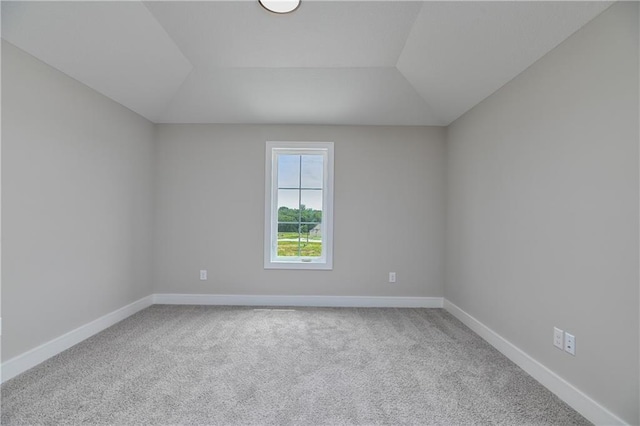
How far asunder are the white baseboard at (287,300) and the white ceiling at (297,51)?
2103 mm

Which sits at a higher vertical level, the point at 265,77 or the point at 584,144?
the point at 265,77

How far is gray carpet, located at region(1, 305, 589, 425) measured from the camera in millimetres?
1661

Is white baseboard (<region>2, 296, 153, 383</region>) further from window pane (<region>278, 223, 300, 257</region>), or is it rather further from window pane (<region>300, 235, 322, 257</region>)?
window pane (<region>300, 235, 322, 257</region>)

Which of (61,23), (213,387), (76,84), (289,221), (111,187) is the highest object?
(61,23)

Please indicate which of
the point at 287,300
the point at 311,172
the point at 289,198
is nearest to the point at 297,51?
the point at 311,172

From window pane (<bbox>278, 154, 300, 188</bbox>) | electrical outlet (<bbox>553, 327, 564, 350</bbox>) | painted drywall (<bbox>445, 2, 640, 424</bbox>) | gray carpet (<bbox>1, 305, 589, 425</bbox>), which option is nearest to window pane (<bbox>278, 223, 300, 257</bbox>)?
window pane (<bbox>278, 154, 300, 188</bbox>)

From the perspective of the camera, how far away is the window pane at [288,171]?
150 inches

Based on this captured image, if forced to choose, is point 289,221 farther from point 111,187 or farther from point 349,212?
point 111,187

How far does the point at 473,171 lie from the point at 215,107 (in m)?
2.76

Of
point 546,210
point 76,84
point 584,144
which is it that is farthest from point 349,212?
point 76,84

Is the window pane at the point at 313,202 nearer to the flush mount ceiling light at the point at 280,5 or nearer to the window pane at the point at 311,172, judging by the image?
the window pane at the point at 311,172

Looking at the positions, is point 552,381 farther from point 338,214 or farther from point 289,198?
point 289,198

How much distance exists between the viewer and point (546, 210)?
2020 mm

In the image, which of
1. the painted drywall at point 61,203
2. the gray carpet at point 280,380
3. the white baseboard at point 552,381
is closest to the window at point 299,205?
the gray carpet at point 280,380
